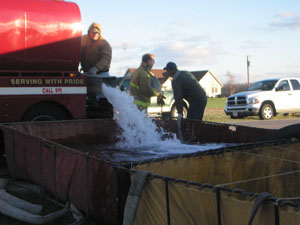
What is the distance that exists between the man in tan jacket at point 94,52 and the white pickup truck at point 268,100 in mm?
12633

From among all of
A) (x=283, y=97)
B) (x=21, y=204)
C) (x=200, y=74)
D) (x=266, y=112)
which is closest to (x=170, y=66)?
(x=21, y=204)

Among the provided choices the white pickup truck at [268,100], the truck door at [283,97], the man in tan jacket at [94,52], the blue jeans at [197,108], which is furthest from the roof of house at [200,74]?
the man in tan jacket at [94,52]

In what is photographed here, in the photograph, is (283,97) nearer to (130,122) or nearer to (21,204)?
(130,122)

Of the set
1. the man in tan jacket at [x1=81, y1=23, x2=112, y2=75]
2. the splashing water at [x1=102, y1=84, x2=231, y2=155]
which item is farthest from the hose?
the man in tan jacket at [x1=81, y1=23, x2=112, y2=75]

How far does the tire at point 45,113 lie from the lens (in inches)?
285

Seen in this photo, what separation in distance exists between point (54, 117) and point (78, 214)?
3929mm

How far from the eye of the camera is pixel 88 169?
3.70m

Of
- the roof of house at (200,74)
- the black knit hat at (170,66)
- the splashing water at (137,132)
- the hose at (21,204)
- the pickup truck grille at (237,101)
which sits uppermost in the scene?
the roof of house at (200,74)

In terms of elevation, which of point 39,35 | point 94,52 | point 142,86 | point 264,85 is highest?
point 39,35

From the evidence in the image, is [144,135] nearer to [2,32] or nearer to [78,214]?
[2,32]

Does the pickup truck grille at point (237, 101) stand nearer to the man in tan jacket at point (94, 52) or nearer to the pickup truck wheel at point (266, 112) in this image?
the pickup truck wheel at point (266, 112)

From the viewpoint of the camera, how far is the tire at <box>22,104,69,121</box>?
7.24m

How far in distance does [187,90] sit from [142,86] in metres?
0.99

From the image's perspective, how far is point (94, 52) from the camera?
857 centimetres
